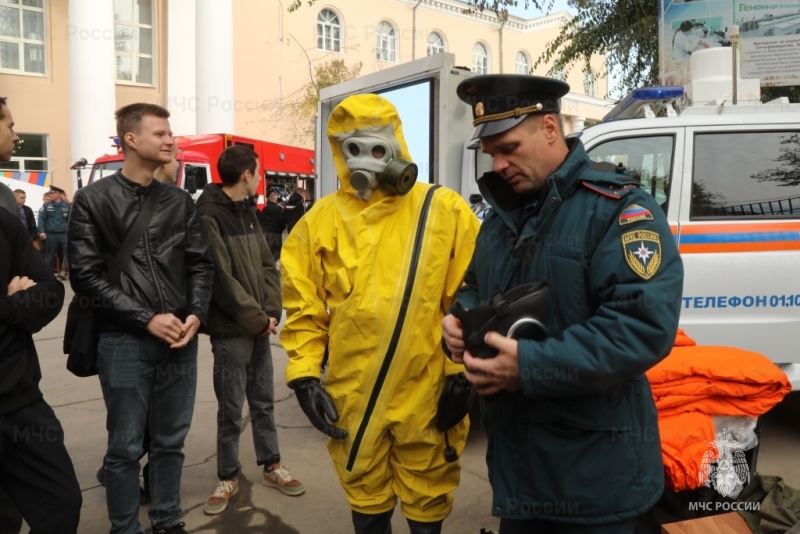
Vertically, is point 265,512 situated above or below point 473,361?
below

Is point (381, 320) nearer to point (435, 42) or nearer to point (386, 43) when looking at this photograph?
point (386, 43)

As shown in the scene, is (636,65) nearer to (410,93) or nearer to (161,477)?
(410,93)

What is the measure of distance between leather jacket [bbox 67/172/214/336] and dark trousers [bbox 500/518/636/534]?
1.79 metres

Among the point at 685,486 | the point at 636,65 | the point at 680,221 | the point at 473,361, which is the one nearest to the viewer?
the point at 473,361

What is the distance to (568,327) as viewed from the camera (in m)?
1.63

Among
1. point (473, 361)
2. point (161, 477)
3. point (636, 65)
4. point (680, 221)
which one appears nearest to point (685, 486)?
point (473, 361)

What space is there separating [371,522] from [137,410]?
1.25 meters

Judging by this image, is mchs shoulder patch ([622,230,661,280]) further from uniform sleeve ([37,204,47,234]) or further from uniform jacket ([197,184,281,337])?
uniform sleeve ([37,204,47,234])

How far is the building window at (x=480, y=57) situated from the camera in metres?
34.2

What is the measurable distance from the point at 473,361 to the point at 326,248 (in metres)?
0.91

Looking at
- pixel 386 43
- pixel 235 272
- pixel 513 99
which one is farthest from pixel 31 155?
pixel 513 99

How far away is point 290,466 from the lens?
4.21 meters

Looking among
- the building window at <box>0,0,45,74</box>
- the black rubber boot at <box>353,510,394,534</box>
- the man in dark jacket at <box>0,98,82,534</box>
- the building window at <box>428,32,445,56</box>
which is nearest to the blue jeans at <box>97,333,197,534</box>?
the man in dark jacket at <box>0,98,82,534</box>

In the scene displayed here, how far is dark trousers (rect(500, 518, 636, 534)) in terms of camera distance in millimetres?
1688
